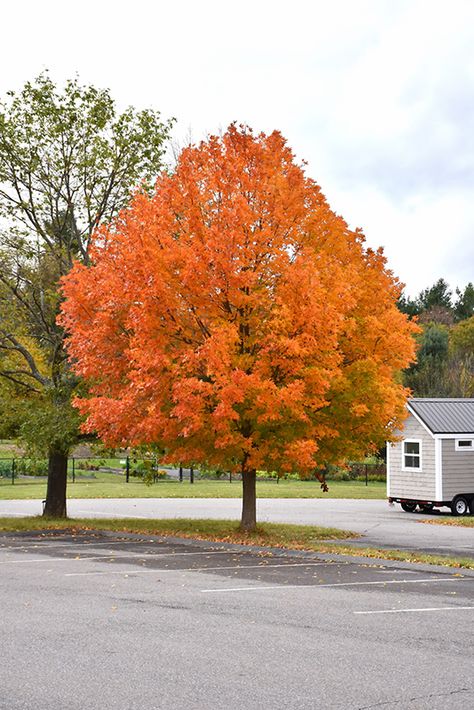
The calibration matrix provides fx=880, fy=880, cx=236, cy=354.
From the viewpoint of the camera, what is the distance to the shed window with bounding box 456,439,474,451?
1318 inches

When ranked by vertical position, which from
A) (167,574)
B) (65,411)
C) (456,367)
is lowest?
(167,574)

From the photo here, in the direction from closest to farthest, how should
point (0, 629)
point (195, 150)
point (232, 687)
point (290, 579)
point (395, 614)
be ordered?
1. point (232, 687)
2. point (0, 629)
3. point (395, 614)
4. point (290, 579)
5. point (195, 150)

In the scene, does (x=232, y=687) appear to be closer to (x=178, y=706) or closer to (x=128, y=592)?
(x=178, y=706)

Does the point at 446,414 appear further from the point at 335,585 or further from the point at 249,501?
the point at 335,585

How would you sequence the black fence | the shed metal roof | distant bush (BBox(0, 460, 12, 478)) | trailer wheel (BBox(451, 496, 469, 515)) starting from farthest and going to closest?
distant bush (BBox(0, 460, 12, 478)) < the black fence < the shed metal roof < trailer wheel (BBox(451, 496, 469, 515))

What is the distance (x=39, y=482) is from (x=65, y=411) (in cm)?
2374

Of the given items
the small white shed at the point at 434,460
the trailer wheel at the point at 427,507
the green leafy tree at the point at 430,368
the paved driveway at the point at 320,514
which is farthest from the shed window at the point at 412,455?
the green leafy tree at the point at 430,368

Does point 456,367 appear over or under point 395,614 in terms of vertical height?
Result: over

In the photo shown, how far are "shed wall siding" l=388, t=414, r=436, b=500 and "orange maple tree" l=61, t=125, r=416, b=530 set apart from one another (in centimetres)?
1282

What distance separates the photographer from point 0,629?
9.62 m

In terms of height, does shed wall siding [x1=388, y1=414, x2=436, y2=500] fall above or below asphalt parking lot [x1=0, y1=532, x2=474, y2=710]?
above

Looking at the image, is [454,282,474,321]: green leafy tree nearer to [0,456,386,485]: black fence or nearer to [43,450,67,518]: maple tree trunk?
[0,456,386,485]: black fence

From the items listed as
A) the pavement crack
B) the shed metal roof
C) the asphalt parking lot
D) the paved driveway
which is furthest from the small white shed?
the pavement crack

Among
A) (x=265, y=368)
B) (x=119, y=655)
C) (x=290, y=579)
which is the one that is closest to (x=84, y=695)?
(x=119, y=655)
